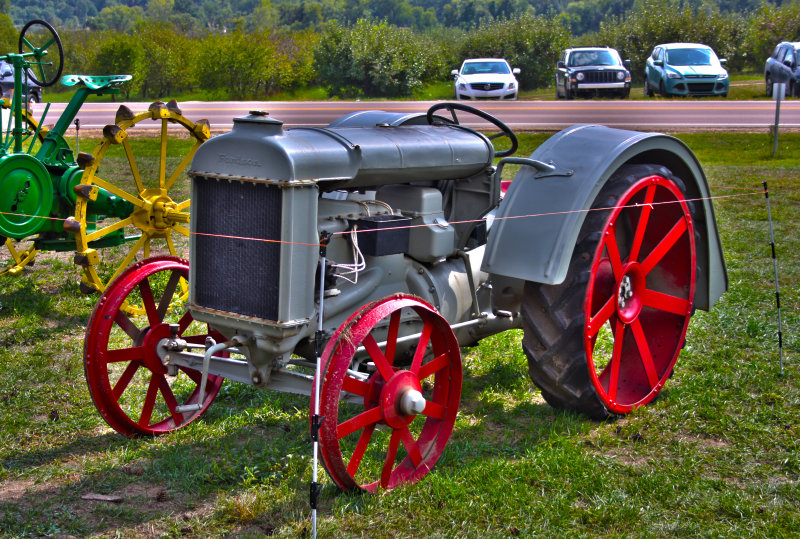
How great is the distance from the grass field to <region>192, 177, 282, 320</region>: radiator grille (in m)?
0.77

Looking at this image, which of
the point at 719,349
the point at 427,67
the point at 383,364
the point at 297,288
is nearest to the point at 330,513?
the point at 383,364

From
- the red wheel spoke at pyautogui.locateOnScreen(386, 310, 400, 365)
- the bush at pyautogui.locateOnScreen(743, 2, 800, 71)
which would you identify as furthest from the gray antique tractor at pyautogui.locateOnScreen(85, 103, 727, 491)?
the bush at pyautogui.locateOnScreen(743, 2, 800, 71)

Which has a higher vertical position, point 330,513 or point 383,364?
point 383,364

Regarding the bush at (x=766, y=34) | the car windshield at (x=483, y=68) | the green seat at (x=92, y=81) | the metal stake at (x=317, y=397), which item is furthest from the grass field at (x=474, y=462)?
the bush at (x=766, y=34)

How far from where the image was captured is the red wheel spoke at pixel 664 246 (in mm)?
4832

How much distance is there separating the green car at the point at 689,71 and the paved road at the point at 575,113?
0.41m

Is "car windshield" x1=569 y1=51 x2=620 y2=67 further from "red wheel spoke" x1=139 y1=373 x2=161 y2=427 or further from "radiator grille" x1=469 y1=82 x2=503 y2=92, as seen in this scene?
"red wheel spoke" x1=139 y1=373 x2=161 y2=427

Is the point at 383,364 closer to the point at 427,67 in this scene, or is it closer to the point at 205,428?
the point at 205,428

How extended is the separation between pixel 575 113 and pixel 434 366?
57.4 ft

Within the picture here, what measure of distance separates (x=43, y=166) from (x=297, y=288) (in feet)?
12.3

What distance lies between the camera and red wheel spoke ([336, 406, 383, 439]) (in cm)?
365

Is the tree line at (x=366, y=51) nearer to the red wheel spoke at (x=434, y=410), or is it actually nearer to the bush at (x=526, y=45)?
the bush at (x=526, y=45)

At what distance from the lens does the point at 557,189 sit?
4395mm

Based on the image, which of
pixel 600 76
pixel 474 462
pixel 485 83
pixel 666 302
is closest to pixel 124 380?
pixel 474 462
